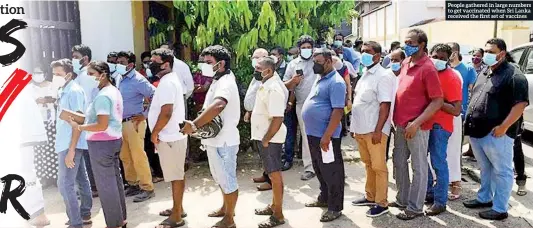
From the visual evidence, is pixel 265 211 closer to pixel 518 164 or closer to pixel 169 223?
pixel 169 223

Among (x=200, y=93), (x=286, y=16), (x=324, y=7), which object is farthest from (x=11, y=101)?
(x=324, y=7)

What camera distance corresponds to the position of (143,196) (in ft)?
17.0

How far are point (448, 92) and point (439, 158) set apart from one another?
618 mm

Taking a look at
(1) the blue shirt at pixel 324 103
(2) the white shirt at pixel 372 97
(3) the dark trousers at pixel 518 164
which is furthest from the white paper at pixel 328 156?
(3) the dark trousers at pixel 518 164

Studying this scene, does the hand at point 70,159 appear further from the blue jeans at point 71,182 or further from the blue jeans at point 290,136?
the blue jeans at point 290,136

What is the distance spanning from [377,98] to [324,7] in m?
3.48

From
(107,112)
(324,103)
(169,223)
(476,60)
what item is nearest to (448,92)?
(324,103)

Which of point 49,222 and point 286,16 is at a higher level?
point 286,16

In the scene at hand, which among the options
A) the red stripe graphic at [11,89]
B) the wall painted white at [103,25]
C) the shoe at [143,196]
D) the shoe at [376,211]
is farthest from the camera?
the wall painted white at [103,25]

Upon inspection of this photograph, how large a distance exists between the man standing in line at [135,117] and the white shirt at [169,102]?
0.98 meters

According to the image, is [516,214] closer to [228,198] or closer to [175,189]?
[228,198]

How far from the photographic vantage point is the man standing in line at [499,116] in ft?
13.5

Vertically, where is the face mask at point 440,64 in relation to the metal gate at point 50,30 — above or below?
below

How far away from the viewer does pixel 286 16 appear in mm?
6695
